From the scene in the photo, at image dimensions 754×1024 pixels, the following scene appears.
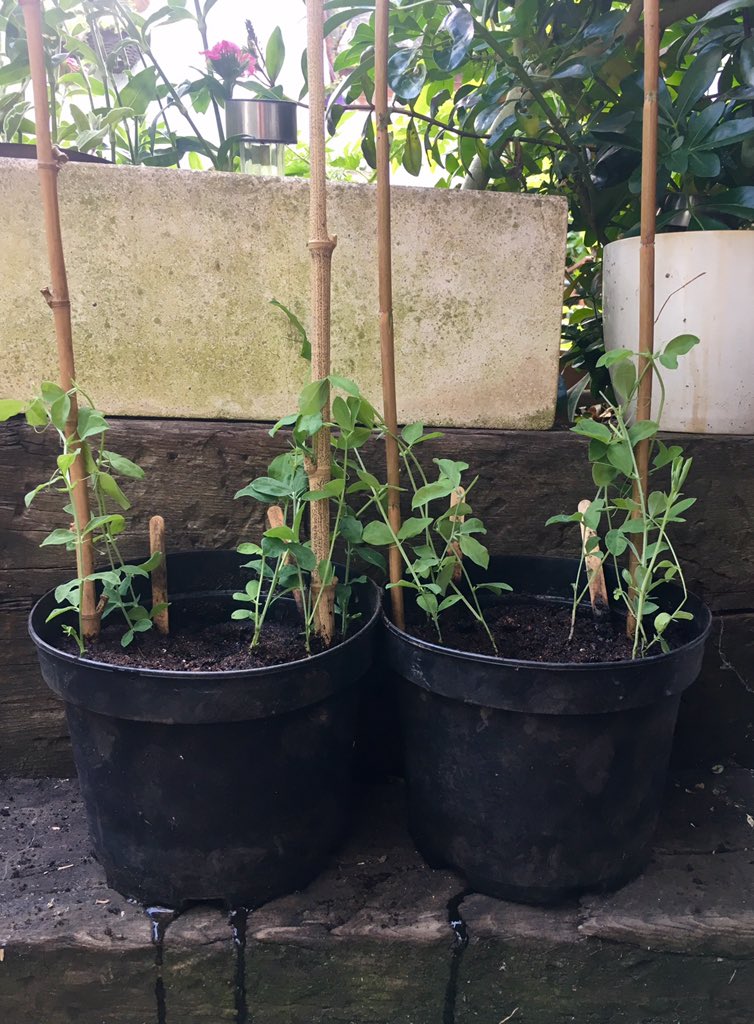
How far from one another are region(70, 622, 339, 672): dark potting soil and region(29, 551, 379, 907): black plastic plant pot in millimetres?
52

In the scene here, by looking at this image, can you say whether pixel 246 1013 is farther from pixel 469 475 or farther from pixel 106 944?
pixel 469 475

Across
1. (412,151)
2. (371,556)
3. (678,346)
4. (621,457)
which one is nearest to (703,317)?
(678,346)

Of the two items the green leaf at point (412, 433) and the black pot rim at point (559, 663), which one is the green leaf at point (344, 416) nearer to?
the green leaf at point (412, 433)

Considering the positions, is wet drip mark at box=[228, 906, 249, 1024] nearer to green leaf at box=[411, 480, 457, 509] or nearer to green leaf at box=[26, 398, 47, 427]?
green leaf at box=[411, 480, 457, 509]

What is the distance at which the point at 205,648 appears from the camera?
3.75ft

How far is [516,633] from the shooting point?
47.2 inches

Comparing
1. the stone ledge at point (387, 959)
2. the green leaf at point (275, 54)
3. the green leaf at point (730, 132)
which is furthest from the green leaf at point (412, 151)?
the stone ledge at point (387, 959)

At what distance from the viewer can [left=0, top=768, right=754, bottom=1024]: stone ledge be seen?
1049mm

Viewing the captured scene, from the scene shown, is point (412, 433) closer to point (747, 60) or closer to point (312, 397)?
point (312, 397)

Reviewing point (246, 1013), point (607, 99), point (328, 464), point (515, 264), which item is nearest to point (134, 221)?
point (328, 464)

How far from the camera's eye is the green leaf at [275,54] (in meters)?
1.66

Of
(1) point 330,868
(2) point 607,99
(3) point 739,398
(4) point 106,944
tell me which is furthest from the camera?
(2) point 607,99

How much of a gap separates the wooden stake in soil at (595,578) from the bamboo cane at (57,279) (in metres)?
0.75

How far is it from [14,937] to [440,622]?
2.57ft
